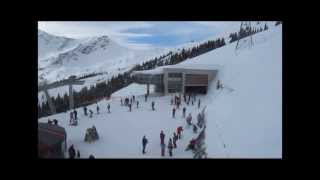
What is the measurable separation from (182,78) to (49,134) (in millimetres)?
14799

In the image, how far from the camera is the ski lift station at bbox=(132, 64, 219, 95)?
21109mm

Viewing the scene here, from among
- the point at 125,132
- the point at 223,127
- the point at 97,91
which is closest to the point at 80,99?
the point at 97,91

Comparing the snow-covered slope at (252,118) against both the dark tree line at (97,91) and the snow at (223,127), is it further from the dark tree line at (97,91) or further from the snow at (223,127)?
the dark tree line at (97,91)

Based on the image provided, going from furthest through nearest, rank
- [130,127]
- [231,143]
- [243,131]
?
[130,127] < [243,131] < [231,143]

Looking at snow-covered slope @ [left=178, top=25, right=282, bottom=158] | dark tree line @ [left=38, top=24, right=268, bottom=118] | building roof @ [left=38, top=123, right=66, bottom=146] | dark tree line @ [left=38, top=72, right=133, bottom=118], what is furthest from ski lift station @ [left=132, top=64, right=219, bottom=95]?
building roof @ [left=38, top=123, right=66, bottom=146]

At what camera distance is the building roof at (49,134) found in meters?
6.61

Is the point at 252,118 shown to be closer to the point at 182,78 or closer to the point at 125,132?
the point at 125,132

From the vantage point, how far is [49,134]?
285 inches
